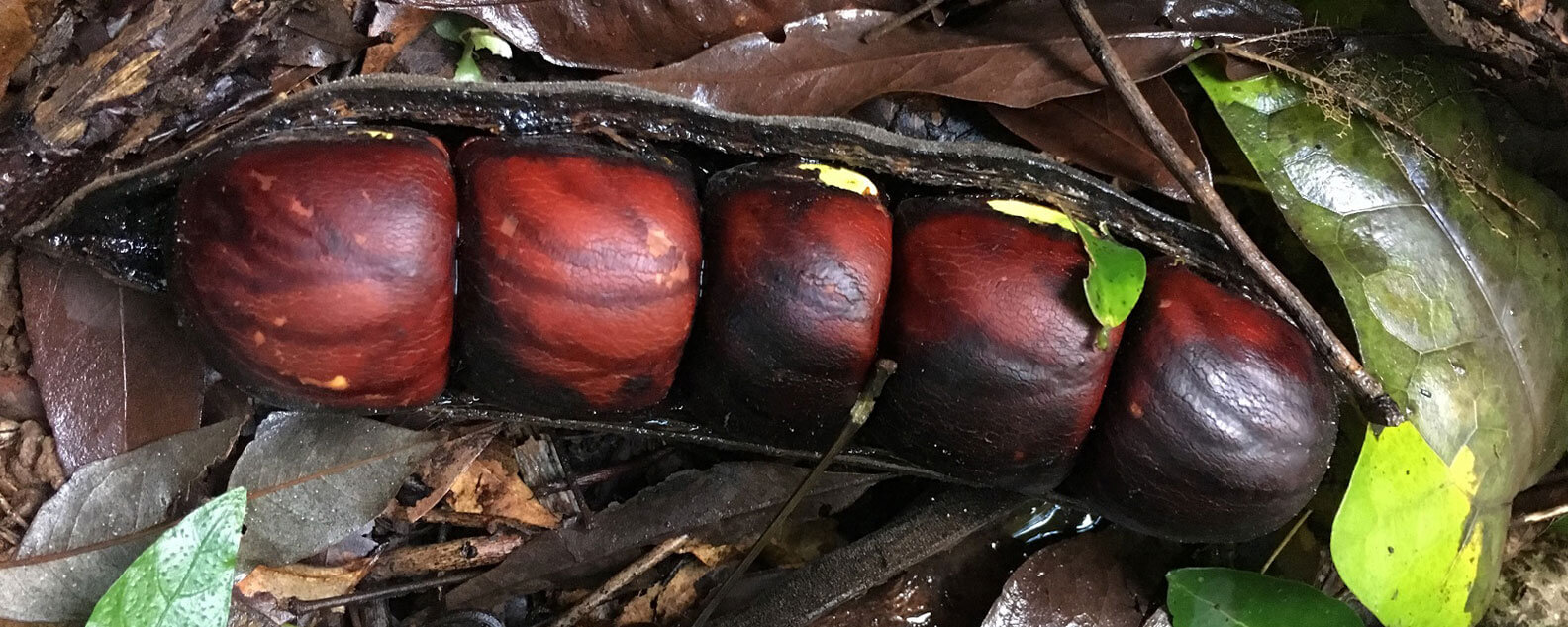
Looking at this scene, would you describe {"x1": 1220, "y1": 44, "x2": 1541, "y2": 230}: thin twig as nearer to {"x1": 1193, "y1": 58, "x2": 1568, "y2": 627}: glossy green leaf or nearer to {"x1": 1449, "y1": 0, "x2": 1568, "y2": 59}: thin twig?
{"x1": 1193, "y1": 58, "x2": 1568, "y2": 627}: glossy green leaf

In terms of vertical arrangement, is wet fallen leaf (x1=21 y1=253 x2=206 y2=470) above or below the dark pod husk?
below

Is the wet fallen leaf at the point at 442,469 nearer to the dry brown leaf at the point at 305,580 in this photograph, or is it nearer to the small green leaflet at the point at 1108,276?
the dry brown leaf at the point at 305,580

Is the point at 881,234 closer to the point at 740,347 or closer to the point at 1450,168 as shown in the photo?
the point at 740,347

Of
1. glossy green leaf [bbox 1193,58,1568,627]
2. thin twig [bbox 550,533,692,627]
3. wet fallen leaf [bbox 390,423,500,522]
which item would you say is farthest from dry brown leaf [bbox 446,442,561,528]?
glossy green leaf [bbox 1193,58,1568,627]

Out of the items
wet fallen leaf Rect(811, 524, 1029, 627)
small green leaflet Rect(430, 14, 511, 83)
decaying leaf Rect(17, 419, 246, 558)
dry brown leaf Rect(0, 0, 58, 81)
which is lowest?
wet fallen leaf Rect(811, 524, 1029, 627)

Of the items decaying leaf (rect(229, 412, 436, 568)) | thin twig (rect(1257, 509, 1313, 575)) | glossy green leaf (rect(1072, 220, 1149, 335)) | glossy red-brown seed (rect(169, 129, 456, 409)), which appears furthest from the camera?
thin twig (rect(1257, 509, 1313, 575))

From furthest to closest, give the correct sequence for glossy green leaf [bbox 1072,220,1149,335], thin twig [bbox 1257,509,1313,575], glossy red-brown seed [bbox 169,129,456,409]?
thin twig [bbox 1257,509,1313,575] → glossy green leaf [bbox 1072,220,1149,335] → glossy red-brown seed [bbox 169,129,456,409]

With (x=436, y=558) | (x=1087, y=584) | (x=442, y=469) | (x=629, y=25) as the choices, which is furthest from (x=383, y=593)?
(x=1087, y=584)
